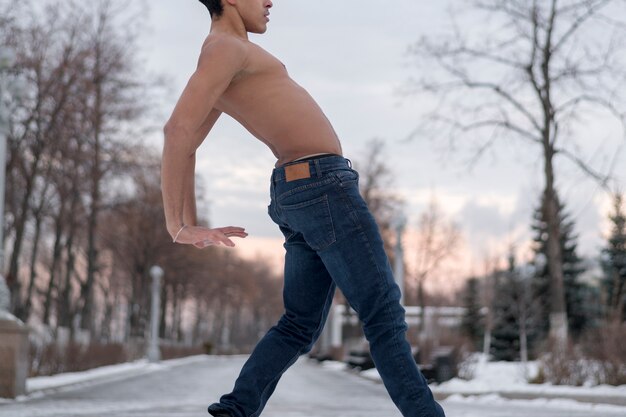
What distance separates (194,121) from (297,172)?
384 mm

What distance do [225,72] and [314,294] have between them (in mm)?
838

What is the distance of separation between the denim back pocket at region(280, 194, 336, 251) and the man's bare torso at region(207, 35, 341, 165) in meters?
0.20

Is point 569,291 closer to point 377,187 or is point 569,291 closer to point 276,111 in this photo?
point 377,187

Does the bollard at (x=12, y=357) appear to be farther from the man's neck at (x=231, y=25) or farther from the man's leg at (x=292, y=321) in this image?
the man's neck at (x=231, y=25)

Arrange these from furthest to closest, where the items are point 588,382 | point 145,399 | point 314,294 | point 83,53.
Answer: point 83,53, point 588,382, point 145,399, point 314,294

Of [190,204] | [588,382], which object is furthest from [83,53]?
[190,204]

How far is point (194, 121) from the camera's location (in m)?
3.13

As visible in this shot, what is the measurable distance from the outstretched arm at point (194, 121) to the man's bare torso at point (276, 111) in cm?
8

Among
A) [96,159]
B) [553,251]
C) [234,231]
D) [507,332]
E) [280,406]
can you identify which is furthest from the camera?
[507,332]

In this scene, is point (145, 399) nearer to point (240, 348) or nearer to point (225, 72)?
point (225, 72)

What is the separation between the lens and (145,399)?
39.7 ft

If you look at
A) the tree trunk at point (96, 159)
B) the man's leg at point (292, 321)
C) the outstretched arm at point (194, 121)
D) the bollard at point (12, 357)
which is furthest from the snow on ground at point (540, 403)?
the tree trunk at point (96, 159)

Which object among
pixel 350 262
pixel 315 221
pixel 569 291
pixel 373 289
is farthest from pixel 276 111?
pixel 569 291

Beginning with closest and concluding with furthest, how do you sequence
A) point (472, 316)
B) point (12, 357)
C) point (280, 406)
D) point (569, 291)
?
1. point (280, 406)
2. point (12, 357)
3. point (569, 291)
4. point (472, 316)
